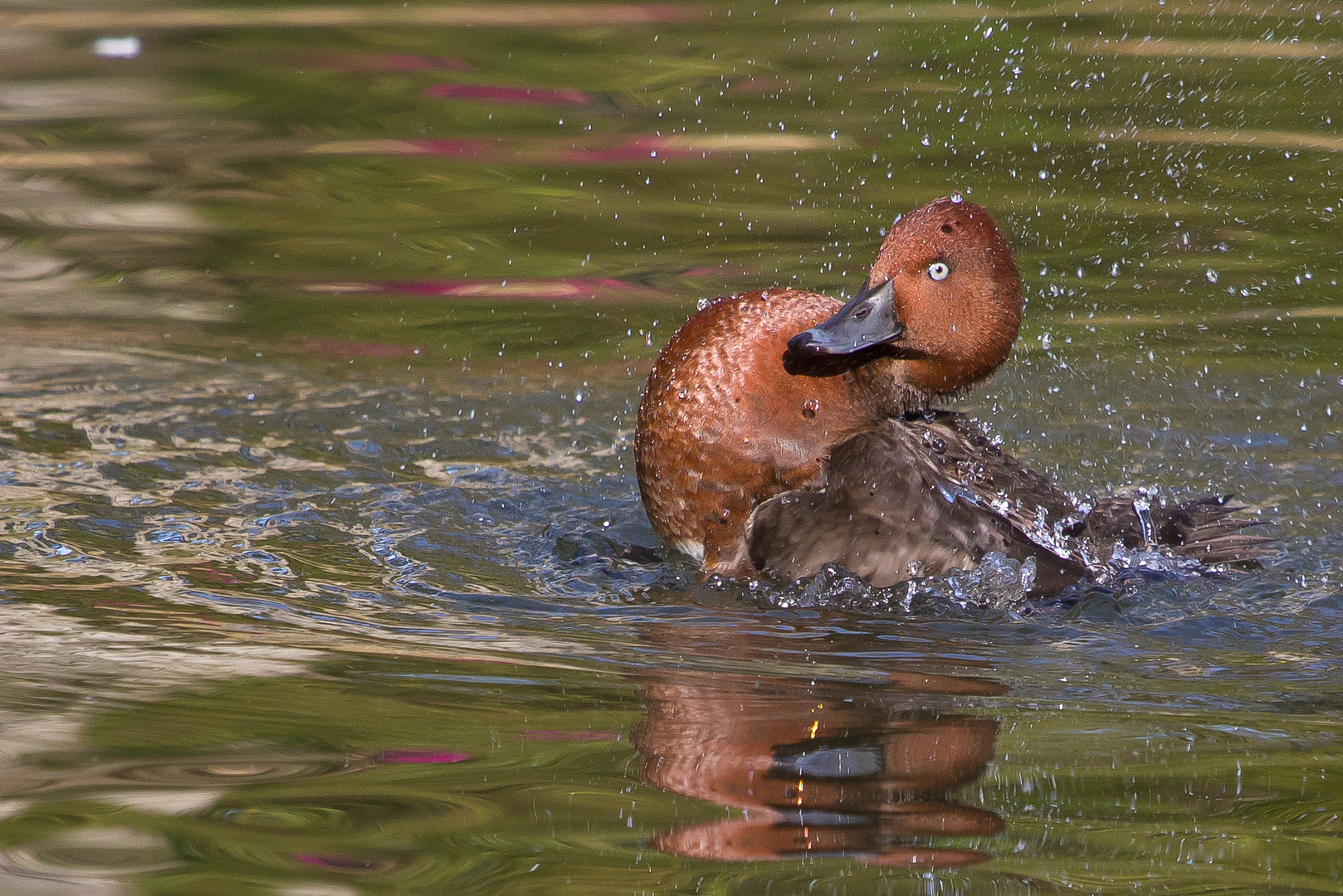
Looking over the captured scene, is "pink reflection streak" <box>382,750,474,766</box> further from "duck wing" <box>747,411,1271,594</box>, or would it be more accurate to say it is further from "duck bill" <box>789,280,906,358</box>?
"duck bill" <box>789,280,906,358</box>

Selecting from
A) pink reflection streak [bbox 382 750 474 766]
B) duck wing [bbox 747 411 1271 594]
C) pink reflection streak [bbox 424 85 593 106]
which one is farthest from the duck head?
pink reflection streak [bbox 424 85 593 106]

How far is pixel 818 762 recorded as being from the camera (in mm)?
2658

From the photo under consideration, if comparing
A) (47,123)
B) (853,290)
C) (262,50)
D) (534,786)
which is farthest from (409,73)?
(534,786)

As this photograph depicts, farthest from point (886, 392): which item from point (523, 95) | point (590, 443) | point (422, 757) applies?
point (523, 95)

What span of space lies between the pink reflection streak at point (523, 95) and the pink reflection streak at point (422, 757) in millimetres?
5302

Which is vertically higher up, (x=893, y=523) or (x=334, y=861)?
(x=893, y=523)

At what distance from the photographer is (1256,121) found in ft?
24.0

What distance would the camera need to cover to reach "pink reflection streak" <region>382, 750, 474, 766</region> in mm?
2656

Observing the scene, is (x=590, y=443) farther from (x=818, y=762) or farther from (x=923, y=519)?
(x=818, y=762)

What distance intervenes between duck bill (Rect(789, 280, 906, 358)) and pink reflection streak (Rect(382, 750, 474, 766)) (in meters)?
1.52

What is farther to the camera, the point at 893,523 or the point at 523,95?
the point at 523,95

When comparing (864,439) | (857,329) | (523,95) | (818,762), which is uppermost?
(523,95)

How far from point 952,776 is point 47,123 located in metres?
6.21

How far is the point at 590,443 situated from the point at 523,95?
2831mm
